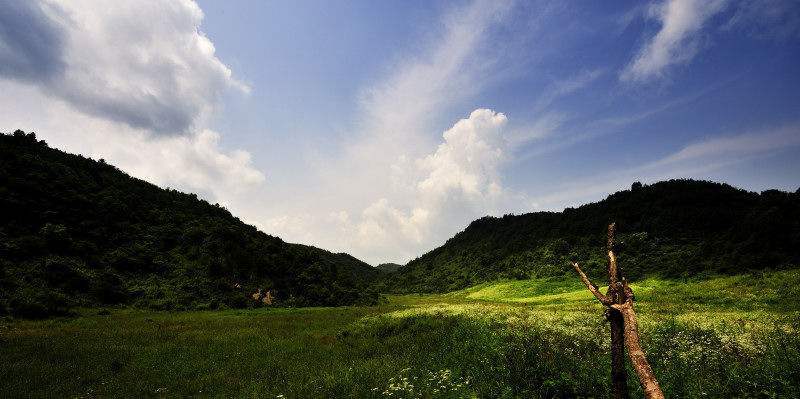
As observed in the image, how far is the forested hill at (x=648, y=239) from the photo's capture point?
158ft

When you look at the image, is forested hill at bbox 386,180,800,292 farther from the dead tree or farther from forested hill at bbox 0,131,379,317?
the dead tree

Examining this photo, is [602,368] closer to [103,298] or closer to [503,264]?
[103,298]

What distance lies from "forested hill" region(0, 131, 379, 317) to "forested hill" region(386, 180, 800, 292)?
45486mm

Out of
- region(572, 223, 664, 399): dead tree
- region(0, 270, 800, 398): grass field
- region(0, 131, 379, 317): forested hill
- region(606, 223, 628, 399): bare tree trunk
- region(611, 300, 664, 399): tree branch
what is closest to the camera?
region(611, 300, 664, 399): tree branch

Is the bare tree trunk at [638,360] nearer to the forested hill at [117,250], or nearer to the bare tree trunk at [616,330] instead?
the bare tree trunk at [616,330]

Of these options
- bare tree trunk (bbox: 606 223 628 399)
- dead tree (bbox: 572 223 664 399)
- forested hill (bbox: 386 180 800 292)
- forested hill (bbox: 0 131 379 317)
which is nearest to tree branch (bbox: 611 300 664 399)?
dead tree (bbox: 572 223 664 399)

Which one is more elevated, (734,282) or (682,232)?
(682,232)

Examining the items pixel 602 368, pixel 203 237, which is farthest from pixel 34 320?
pixel 602 368

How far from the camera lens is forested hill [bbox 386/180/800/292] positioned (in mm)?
48188

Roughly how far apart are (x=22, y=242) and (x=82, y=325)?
68.4 ft

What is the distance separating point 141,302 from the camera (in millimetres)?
38844

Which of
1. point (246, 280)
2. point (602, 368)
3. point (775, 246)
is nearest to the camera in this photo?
point (602, 368)

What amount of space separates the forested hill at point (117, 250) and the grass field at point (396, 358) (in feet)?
37.0

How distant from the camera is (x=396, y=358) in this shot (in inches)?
647
